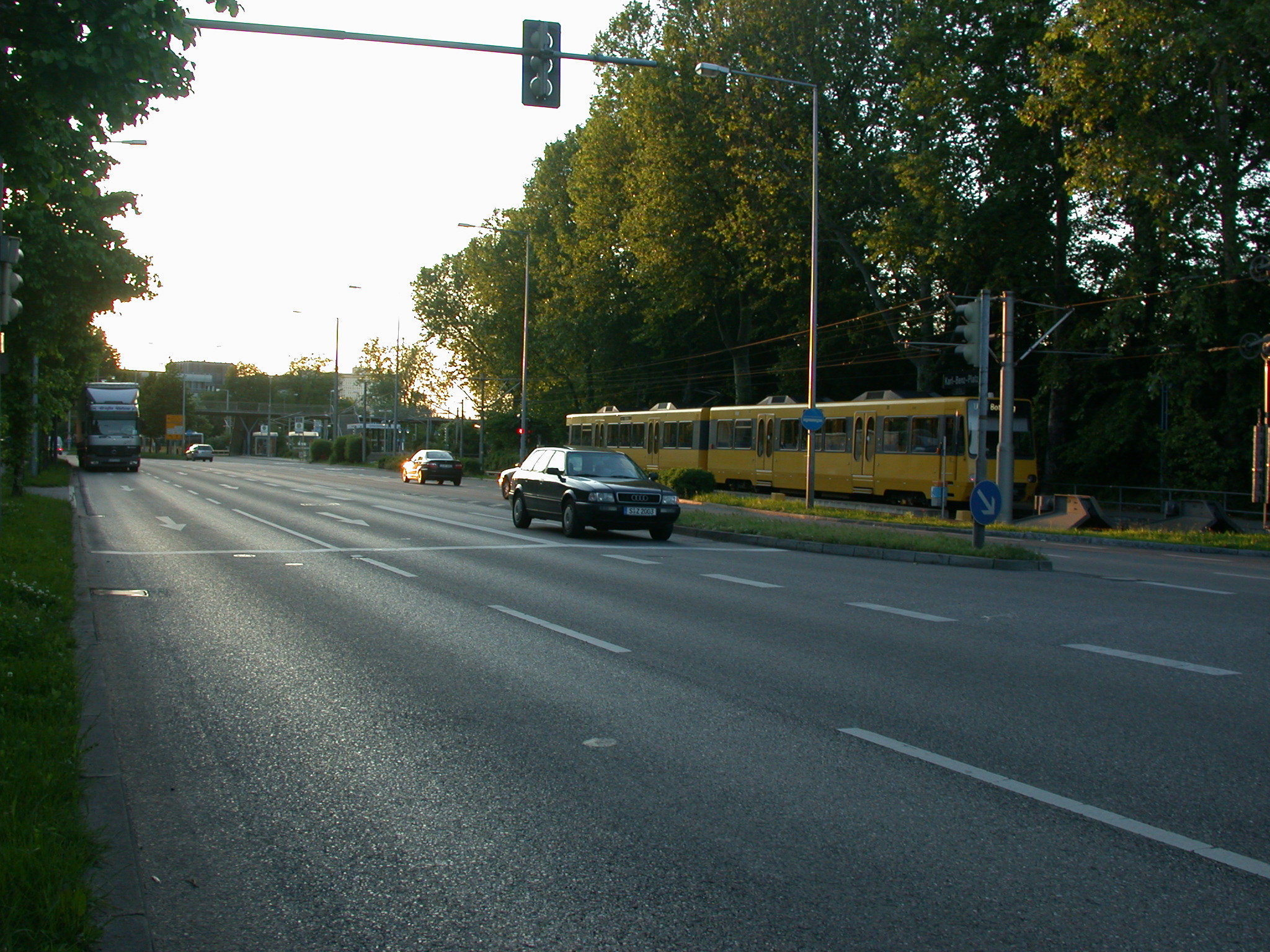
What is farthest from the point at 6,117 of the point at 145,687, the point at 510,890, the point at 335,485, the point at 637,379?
the point at 637,379

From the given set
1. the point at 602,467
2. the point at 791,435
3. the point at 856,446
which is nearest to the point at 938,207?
the point at 856,446

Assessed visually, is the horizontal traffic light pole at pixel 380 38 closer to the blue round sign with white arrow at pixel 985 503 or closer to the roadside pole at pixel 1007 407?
the blue round sign with white arrow at pixel 985 503

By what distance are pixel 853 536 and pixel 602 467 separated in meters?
4.61

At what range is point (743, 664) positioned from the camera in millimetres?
7996

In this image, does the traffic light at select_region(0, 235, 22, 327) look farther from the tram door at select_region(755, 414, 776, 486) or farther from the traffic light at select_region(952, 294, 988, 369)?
the tram door at select_region(755, 414, 776, 486)

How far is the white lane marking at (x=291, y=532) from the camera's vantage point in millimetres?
17906

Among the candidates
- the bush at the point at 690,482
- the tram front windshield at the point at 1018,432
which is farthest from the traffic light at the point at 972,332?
the bush at the point at 690,482

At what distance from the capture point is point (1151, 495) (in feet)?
115

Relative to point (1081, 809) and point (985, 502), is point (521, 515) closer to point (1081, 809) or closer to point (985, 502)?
point (985, 502)

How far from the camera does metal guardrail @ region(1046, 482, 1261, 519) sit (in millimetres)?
31297

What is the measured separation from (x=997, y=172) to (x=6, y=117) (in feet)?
106

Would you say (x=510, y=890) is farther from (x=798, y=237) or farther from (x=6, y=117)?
(x=798, y=237)

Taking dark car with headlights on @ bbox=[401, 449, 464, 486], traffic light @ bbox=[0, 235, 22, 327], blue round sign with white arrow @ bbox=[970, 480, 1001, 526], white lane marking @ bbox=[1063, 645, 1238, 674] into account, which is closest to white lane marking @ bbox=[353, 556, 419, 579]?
traffic light @ bbox=[0, 235, 22, 327]

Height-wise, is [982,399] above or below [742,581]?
above
